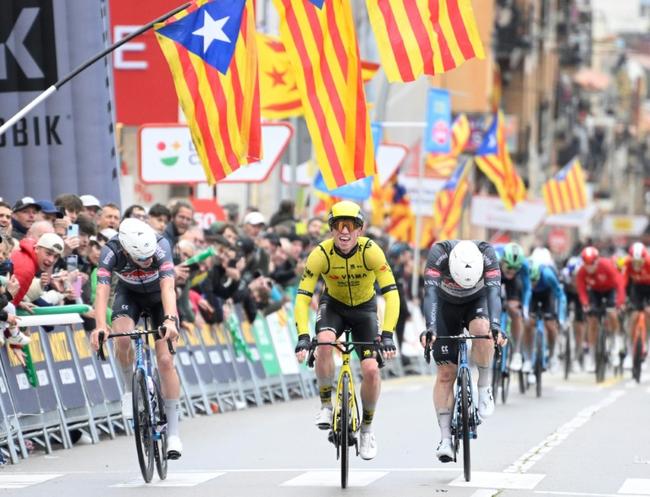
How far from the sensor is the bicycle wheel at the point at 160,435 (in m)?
12.3

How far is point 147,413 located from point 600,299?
15.4 metres

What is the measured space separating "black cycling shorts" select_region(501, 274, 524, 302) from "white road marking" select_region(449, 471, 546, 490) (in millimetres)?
8225

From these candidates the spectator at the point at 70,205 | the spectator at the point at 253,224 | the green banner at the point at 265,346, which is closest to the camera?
the spectator at the point at 70,205

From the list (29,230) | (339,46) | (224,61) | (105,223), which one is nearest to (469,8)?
(339,46)

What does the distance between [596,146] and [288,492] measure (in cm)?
10799

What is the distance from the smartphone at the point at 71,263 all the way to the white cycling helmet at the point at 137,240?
12.7 feet

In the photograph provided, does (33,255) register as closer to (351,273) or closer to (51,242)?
(51,242)

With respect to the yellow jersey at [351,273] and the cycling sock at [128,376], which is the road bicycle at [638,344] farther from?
the cycling sock at [128,376]

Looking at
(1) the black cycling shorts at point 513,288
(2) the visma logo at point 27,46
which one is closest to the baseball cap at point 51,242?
(2) the visma logo at point 27,46

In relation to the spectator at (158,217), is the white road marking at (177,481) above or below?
below

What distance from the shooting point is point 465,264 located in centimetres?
1300

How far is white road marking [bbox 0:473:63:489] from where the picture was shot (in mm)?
12273

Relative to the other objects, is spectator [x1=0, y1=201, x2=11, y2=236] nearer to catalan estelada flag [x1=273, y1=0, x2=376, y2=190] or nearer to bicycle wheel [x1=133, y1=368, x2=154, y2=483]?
bicycle wheel [x1=133, y1=368, x2=154, y2=483]

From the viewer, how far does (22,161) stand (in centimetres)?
2000
